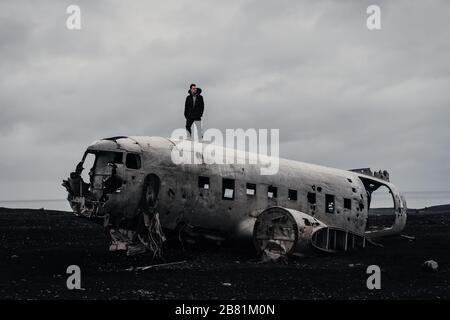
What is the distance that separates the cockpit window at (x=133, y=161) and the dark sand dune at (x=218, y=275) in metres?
3.39

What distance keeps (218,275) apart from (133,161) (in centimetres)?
467

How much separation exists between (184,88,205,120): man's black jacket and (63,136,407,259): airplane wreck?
1407 millimetres

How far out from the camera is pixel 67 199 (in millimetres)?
18609

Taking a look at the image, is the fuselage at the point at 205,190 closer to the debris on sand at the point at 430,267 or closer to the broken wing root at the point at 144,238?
the broken wing root at the point at 144,238

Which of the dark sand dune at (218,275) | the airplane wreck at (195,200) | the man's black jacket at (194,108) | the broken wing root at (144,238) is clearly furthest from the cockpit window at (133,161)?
the man's black jacket at (194,108)

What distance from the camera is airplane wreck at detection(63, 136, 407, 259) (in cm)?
1845

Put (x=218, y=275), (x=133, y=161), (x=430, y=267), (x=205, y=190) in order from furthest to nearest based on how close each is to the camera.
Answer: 1. (x=205, y=190)
2. (x=430, y=267)
3. (x=133, y=161)
4. (x=218, y=275)

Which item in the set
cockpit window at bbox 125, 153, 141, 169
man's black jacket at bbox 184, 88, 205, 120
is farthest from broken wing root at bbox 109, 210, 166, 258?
man's black jacket at bbox 184, 88, 205, 120

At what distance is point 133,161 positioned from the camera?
747 inches

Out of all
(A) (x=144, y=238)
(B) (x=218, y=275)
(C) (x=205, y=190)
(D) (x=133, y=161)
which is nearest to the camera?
(B) (x=218, y=275)

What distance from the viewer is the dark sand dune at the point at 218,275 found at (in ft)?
49.8

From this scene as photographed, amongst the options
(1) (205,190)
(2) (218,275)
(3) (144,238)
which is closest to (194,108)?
(1) (205,190)

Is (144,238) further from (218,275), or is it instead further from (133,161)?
(218,275)
